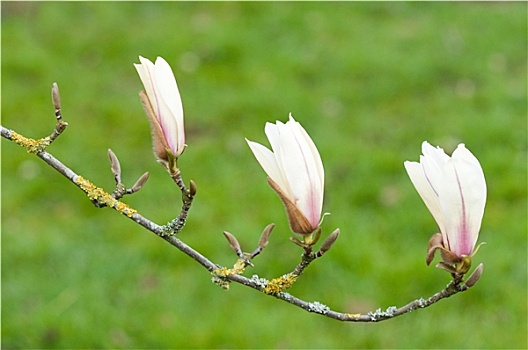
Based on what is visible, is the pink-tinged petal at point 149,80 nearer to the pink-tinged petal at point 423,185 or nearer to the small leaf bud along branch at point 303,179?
the small leaf bud along branch at point 303,179

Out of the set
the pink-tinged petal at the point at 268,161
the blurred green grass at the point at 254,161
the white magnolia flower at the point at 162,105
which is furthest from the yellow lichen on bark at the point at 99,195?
the blurred green grass at the point at 254,161

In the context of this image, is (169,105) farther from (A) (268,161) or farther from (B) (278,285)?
(B) (278,285)

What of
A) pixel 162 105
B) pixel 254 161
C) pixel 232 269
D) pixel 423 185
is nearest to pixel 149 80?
pixel 162 105

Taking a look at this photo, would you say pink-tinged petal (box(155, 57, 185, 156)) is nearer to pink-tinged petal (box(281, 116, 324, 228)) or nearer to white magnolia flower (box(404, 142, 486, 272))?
pink-tinged petal (box(281, 116, 324, 228))

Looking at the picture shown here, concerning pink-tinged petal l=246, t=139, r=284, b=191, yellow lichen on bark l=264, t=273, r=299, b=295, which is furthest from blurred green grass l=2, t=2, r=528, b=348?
pink-tinged petal l=246, t=139, r=284, b=191

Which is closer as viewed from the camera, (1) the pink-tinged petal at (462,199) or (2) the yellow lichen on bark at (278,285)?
(1) the pink-tinged petal at (462,199)

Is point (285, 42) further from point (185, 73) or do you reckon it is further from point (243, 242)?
point (243, 242)
